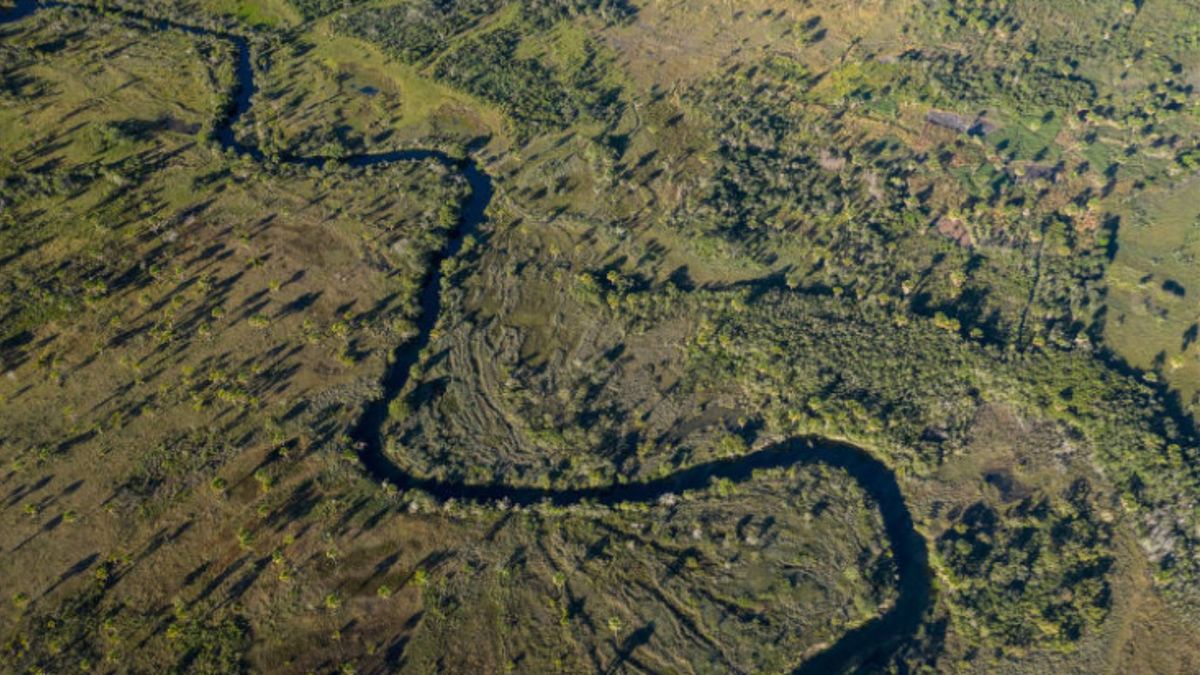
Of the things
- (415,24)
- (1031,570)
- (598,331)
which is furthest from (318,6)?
(1031,570)

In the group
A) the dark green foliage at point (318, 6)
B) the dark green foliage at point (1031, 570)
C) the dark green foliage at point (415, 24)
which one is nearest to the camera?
the dark green foliage at point (1031, 570)

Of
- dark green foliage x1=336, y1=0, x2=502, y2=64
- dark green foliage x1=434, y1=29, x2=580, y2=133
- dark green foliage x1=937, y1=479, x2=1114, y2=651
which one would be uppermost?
dark green foliage x1=336, y1=0, x2=502, y2=64

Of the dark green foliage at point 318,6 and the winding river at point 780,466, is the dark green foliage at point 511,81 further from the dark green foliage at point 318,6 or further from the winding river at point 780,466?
the winding river at point 780,466

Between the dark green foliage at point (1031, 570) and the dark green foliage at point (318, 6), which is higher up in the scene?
the dark green foliage at point (318, 6)

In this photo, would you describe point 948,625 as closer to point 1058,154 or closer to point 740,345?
point 740,345

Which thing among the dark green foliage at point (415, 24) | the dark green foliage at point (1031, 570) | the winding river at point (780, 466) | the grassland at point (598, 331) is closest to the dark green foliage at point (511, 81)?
the grassland at point (598, 331)

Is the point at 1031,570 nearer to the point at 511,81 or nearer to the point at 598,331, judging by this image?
the point at 598,331

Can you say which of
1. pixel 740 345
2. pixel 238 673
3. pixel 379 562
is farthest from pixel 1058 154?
pixel 238 673

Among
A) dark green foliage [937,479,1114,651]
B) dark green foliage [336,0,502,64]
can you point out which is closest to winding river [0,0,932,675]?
dark green foliage [937,479,1114,651]

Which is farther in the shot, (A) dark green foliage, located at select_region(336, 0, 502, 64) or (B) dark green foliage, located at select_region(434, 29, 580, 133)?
(A) dark green foliage, located at select_region(336, 0, 502, 64)

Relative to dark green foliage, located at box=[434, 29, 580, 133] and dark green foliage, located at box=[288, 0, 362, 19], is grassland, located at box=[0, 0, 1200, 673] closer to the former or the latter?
dark green foliage, located at box=[288, 0, 362, 19]

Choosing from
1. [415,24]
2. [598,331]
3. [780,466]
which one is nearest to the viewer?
[780,466]

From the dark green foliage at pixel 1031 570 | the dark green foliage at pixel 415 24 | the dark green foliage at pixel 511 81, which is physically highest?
the dark green foliage at pixel 415 24

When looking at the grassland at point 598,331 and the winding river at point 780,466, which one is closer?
the winding river at point 780,466
